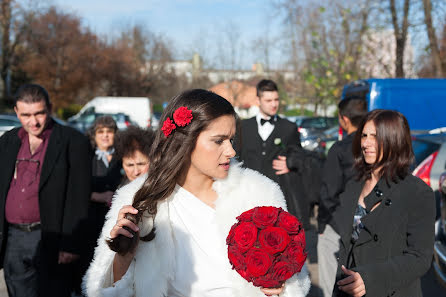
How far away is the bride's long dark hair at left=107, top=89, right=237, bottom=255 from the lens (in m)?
2.41

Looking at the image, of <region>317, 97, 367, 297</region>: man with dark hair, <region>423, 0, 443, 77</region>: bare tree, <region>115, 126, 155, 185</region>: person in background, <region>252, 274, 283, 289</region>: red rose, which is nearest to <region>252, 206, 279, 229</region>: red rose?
<region>252, 274, 283, 289</region>: red rose

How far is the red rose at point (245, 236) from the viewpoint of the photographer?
2.05 metres

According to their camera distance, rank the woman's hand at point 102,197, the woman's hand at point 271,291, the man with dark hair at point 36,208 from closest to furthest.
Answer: the woman's hand at point 271,291 → the man with dark hair at point 36,208 → the woman's hand at point 102,197

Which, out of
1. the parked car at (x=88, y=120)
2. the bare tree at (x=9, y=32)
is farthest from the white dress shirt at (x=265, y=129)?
the bare tree at (x=9, y=32)

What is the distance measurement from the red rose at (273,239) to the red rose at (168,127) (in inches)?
29.5

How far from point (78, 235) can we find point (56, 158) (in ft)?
2.25

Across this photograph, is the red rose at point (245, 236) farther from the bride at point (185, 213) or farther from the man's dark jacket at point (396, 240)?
the man's dark jacket at point (396, 240)

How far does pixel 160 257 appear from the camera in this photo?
238 cm

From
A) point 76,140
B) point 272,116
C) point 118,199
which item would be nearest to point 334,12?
point 272,116

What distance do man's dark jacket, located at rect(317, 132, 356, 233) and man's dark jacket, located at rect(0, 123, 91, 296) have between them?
2.30 m

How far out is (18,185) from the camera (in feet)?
13.2

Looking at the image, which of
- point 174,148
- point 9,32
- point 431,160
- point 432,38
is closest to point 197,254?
point 174,148

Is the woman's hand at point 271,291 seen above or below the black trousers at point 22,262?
above

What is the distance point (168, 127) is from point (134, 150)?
1.91 meters
